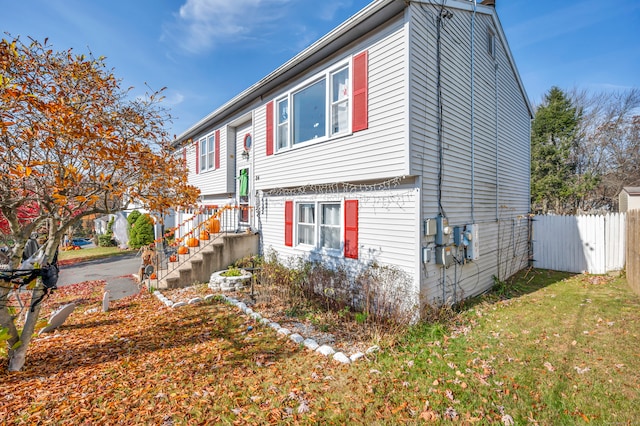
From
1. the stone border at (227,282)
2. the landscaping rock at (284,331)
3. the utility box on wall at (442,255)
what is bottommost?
the landscaping rock at (284,331)

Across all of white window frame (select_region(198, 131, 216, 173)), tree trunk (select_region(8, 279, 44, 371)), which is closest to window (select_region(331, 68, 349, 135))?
tree trunk (select_region(8, 279, 44, 371))

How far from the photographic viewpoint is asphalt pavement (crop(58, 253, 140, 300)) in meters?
10.1

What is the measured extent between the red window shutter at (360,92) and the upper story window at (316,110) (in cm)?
30

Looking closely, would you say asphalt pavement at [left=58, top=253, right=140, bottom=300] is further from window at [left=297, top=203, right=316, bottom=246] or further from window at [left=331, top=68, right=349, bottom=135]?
window at [left=331, top=68, right=349, bottom=135]

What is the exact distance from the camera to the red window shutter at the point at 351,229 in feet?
23.8

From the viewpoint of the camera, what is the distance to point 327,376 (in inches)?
168

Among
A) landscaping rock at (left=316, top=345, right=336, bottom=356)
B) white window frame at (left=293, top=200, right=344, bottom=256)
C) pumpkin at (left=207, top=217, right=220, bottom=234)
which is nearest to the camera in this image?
landscaping rock at (left=316, top=345, right=336, bottom=356)

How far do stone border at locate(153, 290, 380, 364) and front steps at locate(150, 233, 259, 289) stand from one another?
2.99 ft

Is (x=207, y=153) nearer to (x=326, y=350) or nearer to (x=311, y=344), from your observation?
(x=311, y=344)

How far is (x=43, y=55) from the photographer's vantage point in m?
4.50

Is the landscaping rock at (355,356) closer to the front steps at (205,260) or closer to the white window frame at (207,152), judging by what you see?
the front steps at (205,260)

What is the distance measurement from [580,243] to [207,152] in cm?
1610

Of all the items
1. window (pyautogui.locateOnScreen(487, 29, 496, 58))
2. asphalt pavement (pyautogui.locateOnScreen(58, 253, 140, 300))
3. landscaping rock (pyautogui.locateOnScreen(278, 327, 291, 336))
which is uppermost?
window (pyautogui.locateOnScreen(487, 29, 496, 58))

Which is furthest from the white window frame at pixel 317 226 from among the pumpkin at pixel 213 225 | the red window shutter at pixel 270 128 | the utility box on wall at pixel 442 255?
the pumpkin at pixel 213 225
